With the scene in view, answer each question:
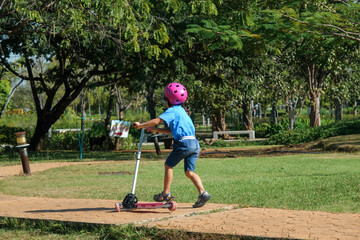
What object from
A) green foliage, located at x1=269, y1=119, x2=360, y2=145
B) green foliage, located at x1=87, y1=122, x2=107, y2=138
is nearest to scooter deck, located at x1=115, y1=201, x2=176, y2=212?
green foliage, located at x1=269, y1=119, x2=360, y2=145

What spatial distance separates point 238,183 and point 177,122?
4144mm

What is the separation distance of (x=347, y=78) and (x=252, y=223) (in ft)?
128

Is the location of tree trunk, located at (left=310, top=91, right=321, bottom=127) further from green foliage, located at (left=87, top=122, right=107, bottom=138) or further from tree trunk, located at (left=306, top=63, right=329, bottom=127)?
green foliage, located at (left=87, top=122, right=107, bottom=138)

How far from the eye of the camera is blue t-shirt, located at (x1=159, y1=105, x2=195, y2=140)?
23.2 ft

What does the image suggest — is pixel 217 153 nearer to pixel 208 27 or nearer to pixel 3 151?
pixel 208 27

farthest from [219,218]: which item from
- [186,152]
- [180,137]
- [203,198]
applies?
[180,137]

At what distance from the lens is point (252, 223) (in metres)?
6.28

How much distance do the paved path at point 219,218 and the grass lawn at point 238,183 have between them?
0.79m

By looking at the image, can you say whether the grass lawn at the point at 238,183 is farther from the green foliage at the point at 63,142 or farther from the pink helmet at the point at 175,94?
the green foliage at the point at 63,142

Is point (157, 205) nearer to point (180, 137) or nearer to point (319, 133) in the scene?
point (180, 137)

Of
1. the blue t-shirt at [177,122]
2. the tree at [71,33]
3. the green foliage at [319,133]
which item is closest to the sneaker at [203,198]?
the blue t-shirt at [177,122]

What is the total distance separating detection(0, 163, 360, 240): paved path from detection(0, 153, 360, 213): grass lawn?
79 centimetres

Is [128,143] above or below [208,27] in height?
below

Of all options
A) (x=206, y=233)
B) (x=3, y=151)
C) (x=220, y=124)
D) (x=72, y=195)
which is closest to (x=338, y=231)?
(x=206, y=233)
